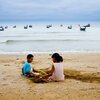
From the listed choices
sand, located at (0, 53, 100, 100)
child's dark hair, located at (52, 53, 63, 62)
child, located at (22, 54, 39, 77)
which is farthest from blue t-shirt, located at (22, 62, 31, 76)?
child's dark hair, located at (52, 53, 63, 62)

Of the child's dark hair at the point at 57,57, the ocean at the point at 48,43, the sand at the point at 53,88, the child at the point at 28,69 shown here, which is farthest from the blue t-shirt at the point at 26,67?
the ocean at the point at 48,43

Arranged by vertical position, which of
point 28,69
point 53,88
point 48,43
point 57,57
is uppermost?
point 57,57

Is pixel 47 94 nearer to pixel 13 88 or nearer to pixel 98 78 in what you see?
pixel 13 88

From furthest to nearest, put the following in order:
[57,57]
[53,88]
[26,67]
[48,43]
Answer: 1. [48,43]
2. [26,67]
3. [57,57]
4. [53,88]

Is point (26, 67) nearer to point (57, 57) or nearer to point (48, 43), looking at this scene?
point (57, 57)

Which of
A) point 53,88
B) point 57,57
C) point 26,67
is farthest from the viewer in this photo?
point 26,67

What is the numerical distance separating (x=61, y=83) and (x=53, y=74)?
0.45 meters

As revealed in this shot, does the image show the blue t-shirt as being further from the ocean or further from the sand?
the ocean

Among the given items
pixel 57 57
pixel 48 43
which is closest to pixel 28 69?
pixel 57 57

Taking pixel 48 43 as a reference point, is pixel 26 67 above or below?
above

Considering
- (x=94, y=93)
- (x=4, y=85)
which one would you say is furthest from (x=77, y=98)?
(x=4, y=85)

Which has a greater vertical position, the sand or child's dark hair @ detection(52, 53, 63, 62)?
child's dark hair @ detection(52, 53, 63, 62)

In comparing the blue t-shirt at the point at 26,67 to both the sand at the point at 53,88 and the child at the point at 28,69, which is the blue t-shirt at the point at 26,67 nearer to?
the child at the point at 28,69

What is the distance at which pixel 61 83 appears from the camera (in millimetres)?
8844
